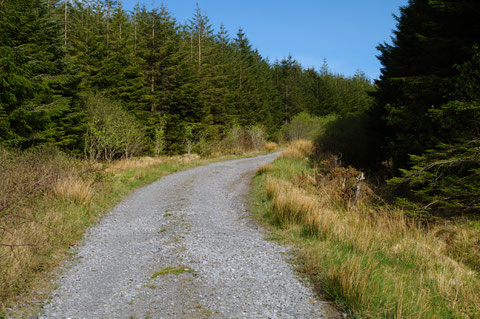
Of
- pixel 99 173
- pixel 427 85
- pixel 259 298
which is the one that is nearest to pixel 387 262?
pixel 259 298

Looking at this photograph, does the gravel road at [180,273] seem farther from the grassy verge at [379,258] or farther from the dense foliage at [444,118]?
the dense foliage at [444,118]

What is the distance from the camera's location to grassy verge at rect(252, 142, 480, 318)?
3.32 meters

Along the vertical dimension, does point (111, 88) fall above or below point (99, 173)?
above

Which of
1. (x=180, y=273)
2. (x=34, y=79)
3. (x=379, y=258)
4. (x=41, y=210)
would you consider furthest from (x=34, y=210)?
(x=34, y=79)

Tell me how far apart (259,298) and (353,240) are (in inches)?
98.4

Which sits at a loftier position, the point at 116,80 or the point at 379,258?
the point at 116,80

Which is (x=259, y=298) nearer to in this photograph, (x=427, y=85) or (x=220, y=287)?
(x=220, y=287)

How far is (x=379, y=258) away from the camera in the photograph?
4770 millimetres

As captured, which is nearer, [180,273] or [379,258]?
[180,273]

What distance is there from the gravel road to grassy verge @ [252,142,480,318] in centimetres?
42

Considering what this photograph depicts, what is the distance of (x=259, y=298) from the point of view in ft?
11.7

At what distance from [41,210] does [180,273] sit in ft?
13.5

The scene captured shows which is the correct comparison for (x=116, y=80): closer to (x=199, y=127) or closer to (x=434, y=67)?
(x=199, y=127)

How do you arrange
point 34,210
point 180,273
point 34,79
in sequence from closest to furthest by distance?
point 180,273 < point 34,210 < point 34,79
